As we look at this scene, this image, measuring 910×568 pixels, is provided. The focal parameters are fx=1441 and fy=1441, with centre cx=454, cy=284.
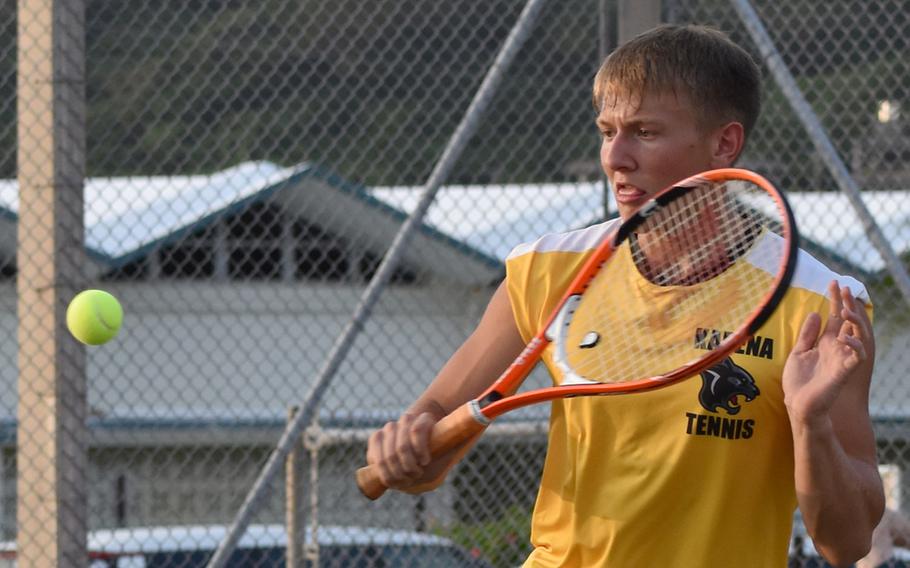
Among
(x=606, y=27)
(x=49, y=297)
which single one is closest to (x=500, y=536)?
(x=606, y=27)

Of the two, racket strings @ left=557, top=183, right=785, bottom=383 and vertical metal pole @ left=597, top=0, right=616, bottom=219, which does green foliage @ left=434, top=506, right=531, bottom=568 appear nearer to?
vertical metal pole @ left=597, top=0, right=616, bottom=219

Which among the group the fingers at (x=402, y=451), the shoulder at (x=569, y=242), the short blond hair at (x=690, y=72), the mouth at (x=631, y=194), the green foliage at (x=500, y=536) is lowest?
the fingers at (x=402, y=451)

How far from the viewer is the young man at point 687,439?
1.95 m

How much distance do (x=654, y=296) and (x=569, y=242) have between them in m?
0.19

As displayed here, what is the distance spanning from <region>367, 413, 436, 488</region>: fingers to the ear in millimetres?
574

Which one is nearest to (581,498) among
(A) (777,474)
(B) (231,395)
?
(A) (777,474)

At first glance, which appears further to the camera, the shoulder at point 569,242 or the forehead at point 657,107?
the shoulder at point 569,242

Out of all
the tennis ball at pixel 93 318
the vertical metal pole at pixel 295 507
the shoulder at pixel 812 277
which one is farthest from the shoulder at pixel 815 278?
the vertical metal pole at pixel 295 507

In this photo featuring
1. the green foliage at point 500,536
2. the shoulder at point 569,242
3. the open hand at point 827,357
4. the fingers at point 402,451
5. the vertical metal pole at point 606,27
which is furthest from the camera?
the green foliage at point 500,536

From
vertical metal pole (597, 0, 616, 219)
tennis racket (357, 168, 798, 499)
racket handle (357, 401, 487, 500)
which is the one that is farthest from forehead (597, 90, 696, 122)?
vertical metal pole (597, 0, 616, 219)

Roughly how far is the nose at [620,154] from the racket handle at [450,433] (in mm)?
398

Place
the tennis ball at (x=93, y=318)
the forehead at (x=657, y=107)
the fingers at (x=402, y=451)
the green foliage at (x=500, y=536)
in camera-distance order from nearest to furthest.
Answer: the fingers at (x=402, y=451), the forehead at (x=657, y=107), the tennis ball at (x=93, y=318), the green foliage at (x=500, y=536)

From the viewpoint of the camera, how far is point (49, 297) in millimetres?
4137

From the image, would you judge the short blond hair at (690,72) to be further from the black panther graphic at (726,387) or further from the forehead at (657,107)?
the black panther graphic at (726,387)
